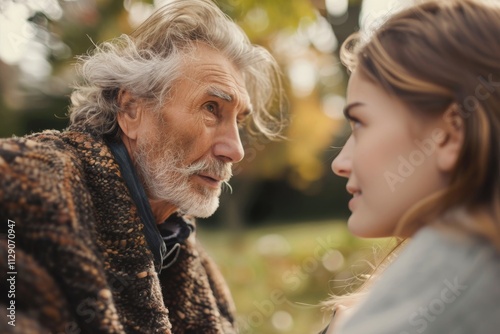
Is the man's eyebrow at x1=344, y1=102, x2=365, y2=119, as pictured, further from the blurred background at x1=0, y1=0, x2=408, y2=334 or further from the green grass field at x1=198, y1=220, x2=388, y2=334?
the green grass field at x1=198, y1=220, x2=388, y2=334

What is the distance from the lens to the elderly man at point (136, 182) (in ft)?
5.40

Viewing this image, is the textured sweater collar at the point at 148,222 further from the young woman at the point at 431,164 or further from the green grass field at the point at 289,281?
the green grass field at the point at 289,281

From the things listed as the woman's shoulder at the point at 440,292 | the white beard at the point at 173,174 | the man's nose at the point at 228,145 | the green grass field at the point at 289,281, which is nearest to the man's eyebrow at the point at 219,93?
the man's nose at the point at 228,145

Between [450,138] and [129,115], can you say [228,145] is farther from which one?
[450,138]

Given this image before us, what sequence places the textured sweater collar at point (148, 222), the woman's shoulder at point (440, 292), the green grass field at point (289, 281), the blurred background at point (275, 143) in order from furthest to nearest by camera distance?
the green grass field at point (289, 281)
the blurred background at point (275, 143)
the textured sweater collar at point (148, 222)
the woman's shoulder at point (440, 292)

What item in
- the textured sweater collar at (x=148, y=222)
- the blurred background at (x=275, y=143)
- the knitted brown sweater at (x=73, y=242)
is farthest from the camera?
the blurred background at (x=275, y=143)

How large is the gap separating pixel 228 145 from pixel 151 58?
503 mm

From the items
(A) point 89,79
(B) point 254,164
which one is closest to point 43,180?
(A) point 89,79

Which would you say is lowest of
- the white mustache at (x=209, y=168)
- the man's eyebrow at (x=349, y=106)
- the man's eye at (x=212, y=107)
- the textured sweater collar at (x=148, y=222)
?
the man's eyebrow at (x=349, y=106)

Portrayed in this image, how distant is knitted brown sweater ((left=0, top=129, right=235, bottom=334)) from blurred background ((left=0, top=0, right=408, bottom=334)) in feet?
2.29

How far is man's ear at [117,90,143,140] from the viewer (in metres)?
2.46

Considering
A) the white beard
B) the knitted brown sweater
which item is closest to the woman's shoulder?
the knitted brown sweater

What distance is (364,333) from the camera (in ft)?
3.90

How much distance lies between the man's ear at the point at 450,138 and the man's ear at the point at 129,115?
143 centimetres
